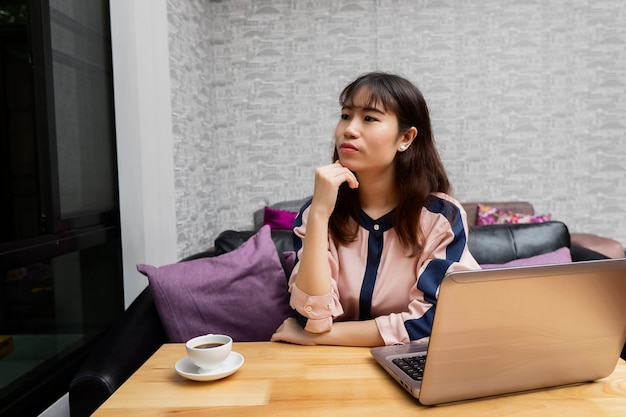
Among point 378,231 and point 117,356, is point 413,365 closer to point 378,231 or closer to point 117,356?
point 378,231

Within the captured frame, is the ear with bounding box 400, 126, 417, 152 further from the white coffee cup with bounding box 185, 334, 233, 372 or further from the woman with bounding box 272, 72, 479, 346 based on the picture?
the white coffee cup with bounding box 185, 334, 233, 372

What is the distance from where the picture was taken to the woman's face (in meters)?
1.21

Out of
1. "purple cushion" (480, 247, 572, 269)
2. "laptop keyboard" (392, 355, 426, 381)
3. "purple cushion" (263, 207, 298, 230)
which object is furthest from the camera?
"purple cushion" (263, 207, 298, 230)

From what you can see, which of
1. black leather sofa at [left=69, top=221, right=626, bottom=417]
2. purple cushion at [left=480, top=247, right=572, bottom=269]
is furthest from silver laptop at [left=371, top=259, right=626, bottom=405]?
purple cushion at [left=480, top=247, right=572, bottom=269]

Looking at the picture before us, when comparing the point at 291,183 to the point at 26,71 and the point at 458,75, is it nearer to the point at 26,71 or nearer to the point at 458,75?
the point at 458,75

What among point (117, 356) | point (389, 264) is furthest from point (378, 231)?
point (117, 356)

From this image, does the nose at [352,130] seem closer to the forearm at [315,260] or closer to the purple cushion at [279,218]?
the forearm at [315,260]

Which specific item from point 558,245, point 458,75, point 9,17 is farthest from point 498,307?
point 458,75

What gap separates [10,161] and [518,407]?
1940mm

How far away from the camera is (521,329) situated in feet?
2.34

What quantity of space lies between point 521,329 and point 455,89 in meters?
3.06

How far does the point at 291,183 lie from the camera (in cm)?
357

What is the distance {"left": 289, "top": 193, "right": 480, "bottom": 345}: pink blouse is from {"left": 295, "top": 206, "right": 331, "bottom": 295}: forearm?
27mm

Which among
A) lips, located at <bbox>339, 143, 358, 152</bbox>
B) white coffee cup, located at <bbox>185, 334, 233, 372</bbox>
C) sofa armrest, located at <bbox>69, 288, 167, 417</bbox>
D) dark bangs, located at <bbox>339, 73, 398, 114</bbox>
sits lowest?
sofa armrest, located at <bbox>69, 288, 167, 417</bbox>
